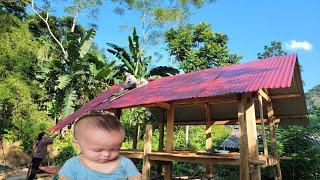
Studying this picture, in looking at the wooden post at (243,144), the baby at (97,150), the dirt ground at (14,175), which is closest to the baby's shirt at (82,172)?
the baby at (97,150)

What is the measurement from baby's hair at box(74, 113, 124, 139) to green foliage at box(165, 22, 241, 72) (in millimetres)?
26759

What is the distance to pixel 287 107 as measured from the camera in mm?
13008

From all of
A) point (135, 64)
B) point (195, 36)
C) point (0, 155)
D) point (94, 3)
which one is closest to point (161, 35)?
point (195, 36)

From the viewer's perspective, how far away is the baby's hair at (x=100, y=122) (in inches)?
67.9

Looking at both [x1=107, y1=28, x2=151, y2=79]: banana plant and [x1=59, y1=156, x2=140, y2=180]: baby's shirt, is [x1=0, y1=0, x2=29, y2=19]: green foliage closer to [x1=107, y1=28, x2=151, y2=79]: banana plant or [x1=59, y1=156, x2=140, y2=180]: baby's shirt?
[x1=107, y1=28, x2=151, y2=79]: banana plant

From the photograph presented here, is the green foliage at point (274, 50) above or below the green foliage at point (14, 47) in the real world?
above

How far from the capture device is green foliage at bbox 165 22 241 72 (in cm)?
2859

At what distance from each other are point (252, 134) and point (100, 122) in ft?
25.2

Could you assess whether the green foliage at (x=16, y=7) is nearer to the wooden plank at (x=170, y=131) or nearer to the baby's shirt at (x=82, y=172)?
the wooden plank at (x=170, y=131)

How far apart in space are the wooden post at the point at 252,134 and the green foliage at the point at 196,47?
19201 millimetres

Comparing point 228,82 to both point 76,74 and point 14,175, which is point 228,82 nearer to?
point 14,175

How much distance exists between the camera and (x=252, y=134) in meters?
8.94

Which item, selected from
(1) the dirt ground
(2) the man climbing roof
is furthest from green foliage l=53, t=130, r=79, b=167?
(2) the man climbing roof

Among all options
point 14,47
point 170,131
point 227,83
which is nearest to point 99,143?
point 227,83
